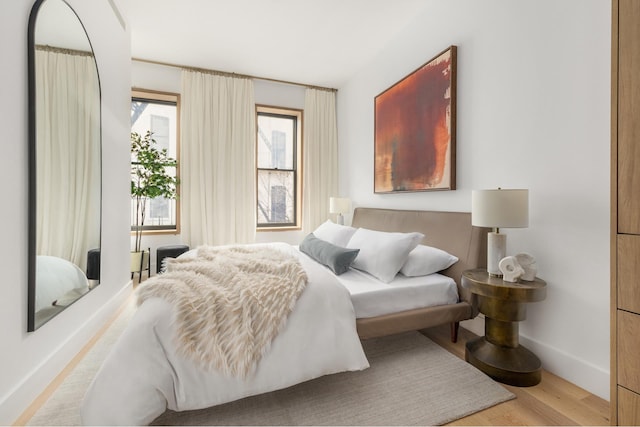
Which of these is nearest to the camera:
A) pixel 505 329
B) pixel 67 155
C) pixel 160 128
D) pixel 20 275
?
pixel 20 275

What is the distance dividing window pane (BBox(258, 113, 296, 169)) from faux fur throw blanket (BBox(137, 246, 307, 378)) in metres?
3.11

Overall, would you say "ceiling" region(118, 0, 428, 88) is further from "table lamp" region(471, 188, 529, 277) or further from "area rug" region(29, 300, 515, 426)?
"area rug" region(29, 300, 515, 426)

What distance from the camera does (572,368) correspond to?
170 centimetres

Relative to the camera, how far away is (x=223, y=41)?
341 cm

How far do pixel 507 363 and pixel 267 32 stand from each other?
374cm

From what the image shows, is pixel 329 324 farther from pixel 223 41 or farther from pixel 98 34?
pixel 223 41

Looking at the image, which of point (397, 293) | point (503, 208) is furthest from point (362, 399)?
point (503, 208)

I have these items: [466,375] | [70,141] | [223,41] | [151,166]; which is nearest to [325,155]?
[223,41]

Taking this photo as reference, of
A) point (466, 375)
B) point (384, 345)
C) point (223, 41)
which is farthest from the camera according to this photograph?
point (223, 41)

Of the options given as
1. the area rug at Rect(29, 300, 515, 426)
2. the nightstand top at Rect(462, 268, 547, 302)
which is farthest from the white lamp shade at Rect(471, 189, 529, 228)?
the area rug at Rect(29, 300, 515, 426)

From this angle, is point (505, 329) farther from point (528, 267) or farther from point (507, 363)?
point (528, 267)

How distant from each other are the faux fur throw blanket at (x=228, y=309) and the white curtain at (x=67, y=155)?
0.69 m
